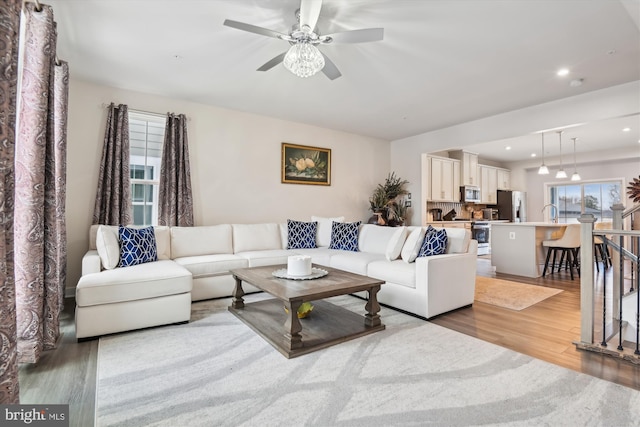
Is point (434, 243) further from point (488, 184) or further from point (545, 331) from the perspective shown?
point (488, 184)

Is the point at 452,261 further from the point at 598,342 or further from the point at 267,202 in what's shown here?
the point at 267,202

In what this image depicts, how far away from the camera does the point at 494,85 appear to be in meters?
4.07

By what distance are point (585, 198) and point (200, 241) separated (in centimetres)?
1009

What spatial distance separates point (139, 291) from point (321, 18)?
291cm

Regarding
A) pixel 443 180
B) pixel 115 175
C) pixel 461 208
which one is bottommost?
pixel 461 208

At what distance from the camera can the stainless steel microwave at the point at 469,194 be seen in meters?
7.77

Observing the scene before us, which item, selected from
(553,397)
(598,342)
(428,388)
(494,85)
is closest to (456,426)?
(428,388)

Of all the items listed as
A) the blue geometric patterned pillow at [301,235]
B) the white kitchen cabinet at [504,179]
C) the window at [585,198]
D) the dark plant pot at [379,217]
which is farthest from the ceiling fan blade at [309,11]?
the window at [585,198]

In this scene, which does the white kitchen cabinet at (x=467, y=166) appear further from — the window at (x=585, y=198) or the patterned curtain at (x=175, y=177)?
the patterned curtain at (x=175, y=177)

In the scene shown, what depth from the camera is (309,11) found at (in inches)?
90.3

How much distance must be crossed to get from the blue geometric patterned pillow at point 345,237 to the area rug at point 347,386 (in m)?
2.12

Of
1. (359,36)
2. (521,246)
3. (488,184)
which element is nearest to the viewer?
(359,36)

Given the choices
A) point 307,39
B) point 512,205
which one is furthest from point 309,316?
point 512,205

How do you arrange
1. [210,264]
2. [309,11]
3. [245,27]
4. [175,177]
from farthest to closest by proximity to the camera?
[175,177]
[210,264]
[245,27]
[309,11]
